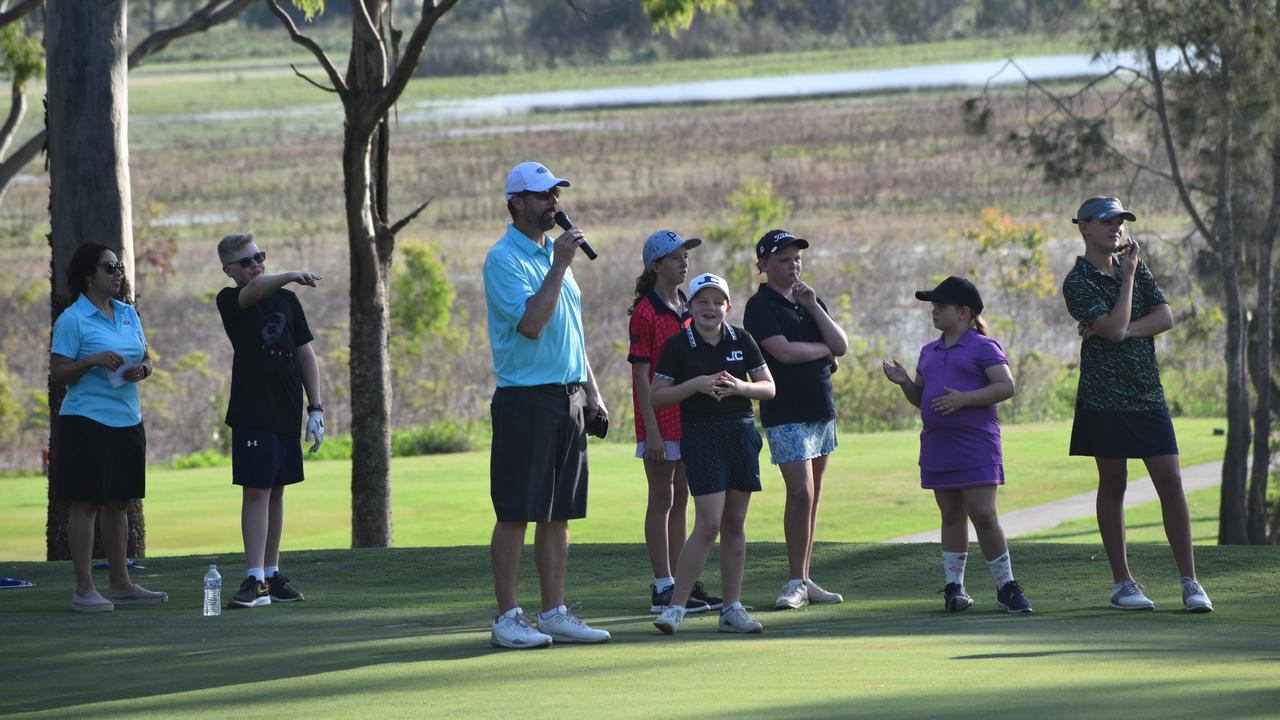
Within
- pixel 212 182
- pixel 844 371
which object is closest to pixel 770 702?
pixel 844 371

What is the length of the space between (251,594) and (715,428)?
2698 mm

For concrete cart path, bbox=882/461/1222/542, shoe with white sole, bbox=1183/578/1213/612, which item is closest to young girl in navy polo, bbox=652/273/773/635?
shoe with white sole, bbox=1183/578/1213/612

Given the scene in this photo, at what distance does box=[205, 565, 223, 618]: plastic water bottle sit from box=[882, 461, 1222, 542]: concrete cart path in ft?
30.5

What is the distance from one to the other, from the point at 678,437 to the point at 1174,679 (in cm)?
323

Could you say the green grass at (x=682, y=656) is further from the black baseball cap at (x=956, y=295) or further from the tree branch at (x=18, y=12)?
the tree branch at (x=18, y=12)

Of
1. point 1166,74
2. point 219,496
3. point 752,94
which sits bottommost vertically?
point 219,496

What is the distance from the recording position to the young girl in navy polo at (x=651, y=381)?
8883 mm

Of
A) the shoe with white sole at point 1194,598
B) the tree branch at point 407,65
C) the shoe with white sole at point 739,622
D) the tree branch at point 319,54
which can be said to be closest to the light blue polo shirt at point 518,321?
the shoe with white sole at point 739,622

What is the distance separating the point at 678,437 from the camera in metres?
9.00

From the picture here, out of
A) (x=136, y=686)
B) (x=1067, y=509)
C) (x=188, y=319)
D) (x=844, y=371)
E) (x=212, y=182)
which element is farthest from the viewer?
(x=212, y=182)

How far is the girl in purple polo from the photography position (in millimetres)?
8703

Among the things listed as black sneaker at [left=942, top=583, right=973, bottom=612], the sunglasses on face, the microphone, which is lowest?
black sneaker at [left=942, top=583, right=973, bottom=612]

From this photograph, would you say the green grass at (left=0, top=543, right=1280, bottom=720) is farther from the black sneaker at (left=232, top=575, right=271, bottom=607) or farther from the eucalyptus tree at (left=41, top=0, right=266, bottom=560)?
the eucalyptus tree at (left=41, top=0, right=266, bottom=560)

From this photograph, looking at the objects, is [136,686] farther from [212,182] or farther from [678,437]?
[212,182]
